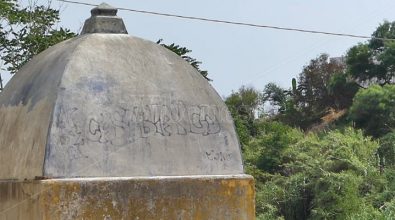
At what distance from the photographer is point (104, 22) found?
14.2 ft

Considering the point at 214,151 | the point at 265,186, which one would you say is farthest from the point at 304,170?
the point at 214,151

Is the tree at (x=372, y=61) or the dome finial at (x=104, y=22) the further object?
the tree at (x=372, y=61)

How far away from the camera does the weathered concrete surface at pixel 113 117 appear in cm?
386

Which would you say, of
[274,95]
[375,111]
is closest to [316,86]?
[274,95]

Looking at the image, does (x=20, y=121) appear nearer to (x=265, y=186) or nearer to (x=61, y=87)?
(x=61, y=87)

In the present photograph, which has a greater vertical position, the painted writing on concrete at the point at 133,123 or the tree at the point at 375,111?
the tree at the point at 375,111

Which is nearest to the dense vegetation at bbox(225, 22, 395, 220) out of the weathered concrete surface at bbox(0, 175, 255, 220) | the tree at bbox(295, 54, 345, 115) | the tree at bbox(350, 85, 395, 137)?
the tree at bbox(350, 85, 395, 137)

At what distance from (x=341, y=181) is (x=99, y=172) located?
14.7 metres

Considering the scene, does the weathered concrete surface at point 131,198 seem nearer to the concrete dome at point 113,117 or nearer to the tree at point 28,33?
the concrete dome at point 113,117

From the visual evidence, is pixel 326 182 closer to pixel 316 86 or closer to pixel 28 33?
pixel 28 33

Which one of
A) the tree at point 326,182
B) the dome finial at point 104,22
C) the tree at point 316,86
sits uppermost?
the tree at point 316,86

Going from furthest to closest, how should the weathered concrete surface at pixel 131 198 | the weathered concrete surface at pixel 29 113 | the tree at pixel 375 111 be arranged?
the tree at pixel 375 111 < the weathered concrete surface at pixel 29 113 < the weathered concrete surface at pixel 131 198

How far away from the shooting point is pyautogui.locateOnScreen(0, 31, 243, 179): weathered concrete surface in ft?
12.7

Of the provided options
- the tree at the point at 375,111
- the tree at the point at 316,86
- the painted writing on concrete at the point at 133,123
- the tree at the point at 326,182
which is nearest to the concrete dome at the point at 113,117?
the painted writing on concrete at the point at 133,123
